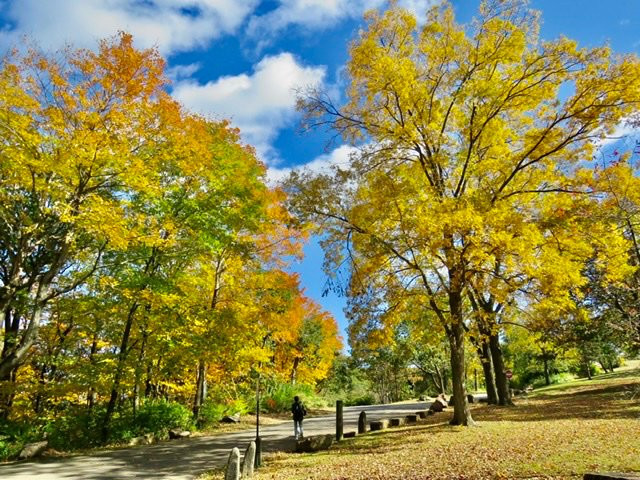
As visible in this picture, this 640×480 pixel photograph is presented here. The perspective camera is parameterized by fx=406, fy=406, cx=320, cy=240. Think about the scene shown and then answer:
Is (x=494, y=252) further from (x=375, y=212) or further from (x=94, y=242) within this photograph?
(x=94, y=242)

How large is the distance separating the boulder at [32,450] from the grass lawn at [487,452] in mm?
6462

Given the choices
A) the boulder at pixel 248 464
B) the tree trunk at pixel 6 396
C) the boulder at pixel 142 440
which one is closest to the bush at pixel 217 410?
the boulder at pixel 142 440

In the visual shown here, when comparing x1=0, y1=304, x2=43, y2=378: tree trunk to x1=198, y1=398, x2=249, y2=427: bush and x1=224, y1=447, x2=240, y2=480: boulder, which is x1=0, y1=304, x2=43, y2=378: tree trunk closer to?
x1=224, y1=447, x2=240, y2=480: boulder

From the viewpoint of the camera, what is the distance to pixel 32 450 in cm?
1088

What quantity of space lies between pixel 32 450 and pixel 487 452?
11.5m

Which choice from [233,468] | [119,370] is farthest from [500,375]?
[119,370]

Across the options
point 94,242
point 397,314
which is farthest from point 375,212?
point 94,242

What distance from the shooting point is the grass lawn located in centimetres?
668

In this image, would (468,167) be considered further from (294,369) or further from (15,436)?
(294,369)

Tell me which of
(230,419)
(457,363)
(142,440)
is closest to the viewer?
(457,363)

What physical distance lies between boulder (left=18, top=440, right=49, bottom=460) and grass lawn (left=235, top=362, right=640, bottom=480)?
646cm

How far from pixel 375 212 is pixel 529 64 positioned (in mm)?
5747

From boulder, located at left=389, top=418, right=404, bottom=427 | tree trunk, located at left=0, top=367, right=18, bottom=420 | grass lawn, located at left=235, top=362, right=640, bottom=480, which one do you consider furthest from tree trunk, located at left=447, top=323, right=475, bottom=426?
tree trunk, located at left=0, top=367, right=18, bottom=420

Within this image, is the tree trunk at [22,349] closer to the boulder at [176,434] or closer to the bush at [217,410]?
the boulder at [176,434]
